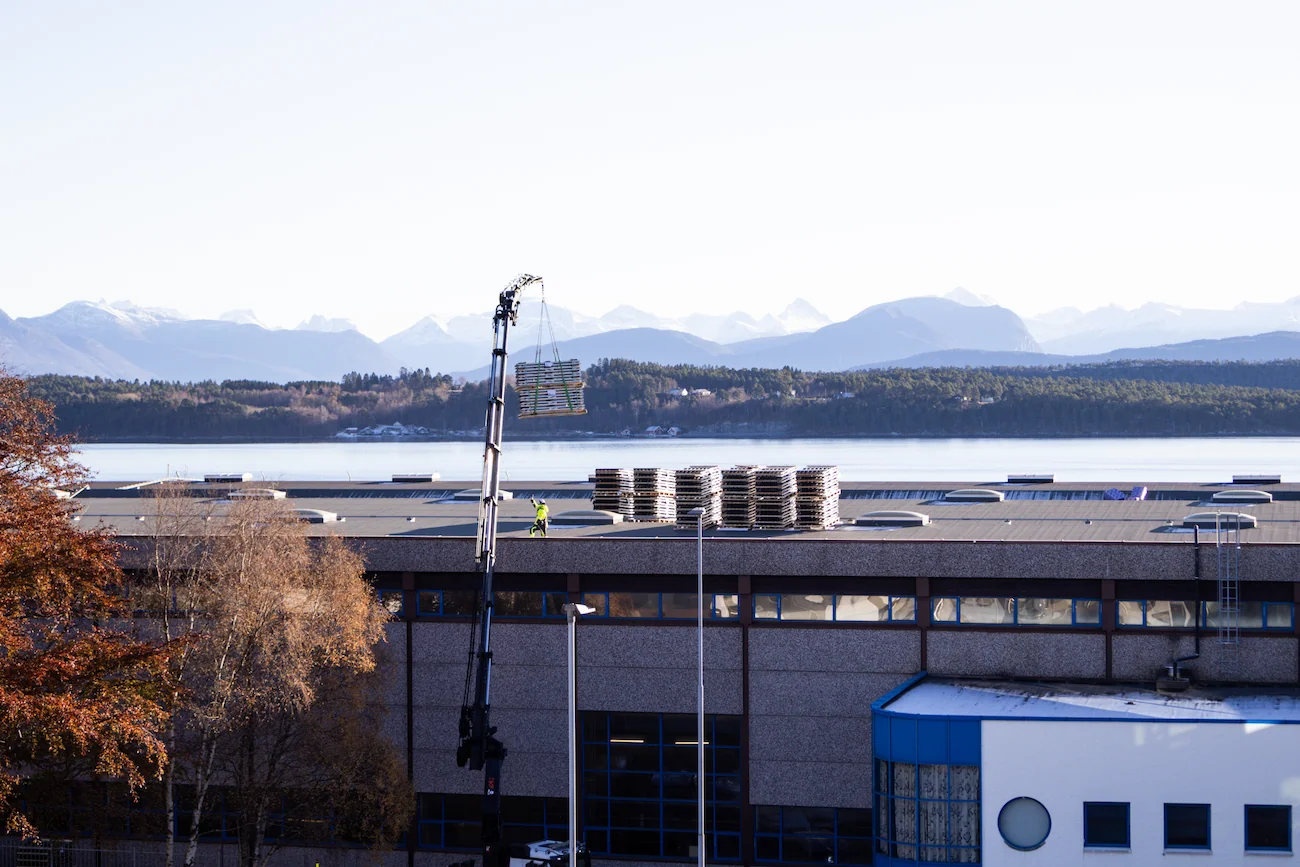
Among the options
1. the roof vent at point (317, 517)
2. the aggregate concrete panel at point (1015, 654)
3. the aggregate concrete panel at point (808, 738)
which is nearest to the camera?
the aggregate concrete panel at point (1015, 654)

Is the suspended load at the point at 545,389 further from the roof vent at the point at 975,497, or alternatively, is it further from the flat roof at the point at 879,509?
the roof vent at the point at 975,497

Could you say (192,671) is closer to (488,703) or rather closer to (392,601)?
(392,601)

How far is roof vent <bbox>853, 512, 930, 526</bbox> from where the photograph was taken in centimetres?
5266

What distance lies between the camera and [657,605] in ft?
145

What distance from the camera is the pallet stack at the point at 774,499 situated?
50.6m

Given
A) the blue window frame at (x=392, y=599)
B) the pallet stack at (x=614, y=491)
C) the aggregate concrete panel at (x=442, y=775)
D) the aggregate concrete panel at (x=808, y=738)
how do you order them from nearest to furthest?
1. the aggregate concrete panel at (x=808, y=738)
2. the aggregate concrete panel at (x=442, y=775)
3. the blue window frame at (x=392, y=599)
4. the pallet stack at (x=614, y=491)

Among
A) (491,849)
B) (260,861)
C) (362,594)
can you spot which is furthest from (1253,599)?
(260,861)

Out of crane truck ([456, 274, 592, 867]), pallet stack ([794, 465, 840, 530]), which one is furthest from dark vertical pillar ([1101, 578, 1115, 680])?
crane truck ([456, 274, 592, 867])

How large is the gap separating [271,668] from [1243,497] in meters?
40.3

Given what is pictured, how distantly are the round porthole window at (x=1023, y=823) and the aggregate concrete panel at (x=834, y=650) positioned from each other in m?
5.92

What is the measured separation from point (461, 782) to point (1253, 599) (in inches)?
938

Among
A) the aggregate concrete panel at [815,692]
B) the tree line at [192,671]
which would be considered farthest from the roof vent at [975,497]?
the tree line at [192,671]

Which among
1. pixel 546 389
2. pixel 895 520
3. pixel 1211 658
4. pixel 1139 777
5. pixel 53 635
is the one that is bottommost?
pixel 1139 777

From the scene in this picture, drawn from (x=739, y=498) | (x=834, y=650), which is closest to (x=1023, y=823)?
(x=834, y=650)
